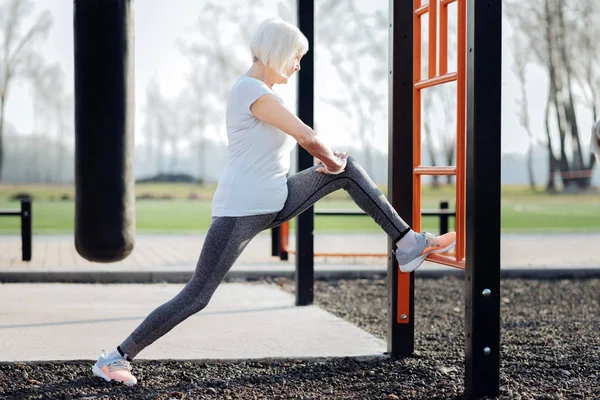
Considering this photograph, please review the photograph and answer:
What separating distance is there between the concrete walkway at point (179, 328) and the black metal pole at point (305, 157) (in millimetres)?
208

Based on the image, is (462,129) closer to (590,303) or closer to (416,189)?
(416,189)

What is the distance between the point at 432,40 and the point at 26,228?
6.66 m

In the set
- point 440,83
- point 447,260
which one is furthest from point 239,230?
point 440,83

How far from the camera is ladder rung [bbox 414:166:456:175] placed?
13.7 ft

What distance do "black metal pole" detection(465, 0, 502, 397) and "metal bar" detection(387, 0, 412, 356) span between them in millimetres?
809

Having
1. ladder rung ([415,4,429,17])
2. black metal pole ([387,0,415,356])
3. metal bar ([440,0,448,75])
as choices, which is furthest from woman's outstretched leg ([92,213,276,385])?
ladder rung ([415,4,429,17])

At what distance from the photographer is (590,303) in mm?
7848

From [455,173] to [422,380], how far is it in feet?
3.41

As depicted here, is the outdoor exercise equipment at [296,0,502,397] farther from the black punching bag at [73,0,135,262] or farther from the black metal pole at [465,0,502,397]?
the black punching bag at [73,0,135,262]

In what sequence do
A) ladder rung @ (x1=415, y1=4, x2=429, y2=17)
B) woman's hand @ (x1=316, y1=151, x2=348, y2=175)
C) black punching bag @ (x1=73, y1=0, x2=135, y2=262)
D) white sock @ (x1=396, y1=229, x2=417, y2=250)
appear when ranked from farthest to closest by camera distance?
black punching bag @ (x1=73, y1=0, x2=135, y2=262) → ladder rung @ (x1=415, y1=4, x2=429, y2=17) → white sock @ (x1=396, y1=229, x2=417, y2=250) → woman's hand @ (x1=316, y1=151, x2=348, y2=175)

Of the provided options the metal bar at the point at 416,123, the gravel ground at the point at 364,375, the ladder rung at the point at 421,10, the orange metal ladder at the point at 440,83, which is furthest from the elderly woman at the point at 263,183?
the ladder rung at the point at 421,10

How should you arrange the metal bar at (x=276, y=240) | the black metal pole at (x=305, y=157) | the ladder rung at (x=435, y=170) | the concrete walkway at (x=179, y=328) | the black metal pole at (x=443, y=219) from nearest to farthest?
the ladder rung at (x=435, y=170), the concrete walkway at (x=179, y=328), the black metal pole at (x=305, y=157), the black metal pole at (x=443, y=219), the metal bar at (x=276, y=240)

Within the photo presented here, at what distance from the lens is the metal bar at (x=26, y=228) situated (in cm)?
973

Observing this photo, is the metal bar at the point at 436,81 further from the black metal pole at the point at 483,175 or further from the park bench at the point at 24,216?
the park bench at the point at 24,216
